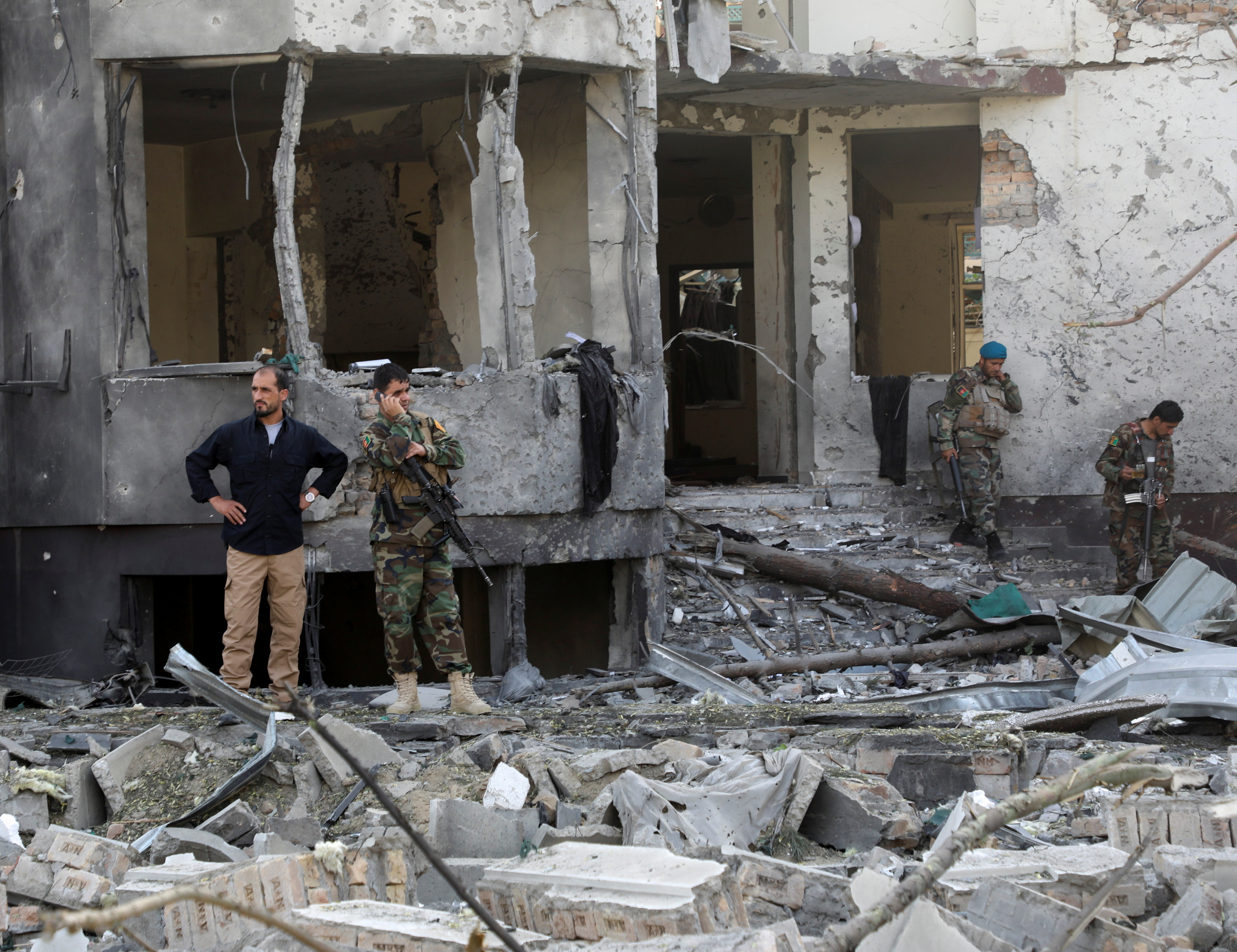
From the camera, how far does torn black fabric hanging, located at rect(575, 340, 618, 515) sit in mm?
8258

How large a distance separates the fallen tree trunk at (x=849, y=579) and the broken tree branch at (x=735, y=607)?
28cm

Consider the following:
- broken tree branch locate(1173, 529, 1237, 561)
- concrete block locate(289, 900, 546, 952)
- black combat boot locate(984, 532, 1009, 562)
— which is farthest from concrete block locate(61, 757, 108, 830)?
broken tree branch locate(1173, 529, 1237, 561)

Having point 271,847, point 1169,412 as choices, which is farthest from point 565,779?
point 1169,412

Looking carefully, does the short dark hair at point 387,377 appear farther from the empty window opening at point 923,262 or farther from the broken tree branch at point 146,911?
the empty window opening at point 923,262

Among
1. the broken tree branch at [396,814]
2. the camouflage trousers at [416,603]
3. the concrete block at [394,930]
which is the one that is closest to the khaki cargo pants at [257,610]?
the camouflage trousers at [416,603]

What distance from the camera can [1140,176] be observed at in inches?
412

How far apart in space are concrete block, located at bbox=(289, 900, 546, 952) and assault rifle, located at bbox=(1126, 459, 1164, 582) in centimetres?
751

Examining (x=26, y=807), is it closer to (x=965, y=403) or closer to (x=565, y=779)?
(x=565, y=779)

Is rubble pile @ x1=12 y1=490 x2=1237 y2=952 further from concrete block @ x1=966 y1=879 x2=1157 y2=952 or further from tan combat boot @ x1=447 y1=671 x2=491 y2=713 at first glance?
tan combat boot @ x1=447 y1=671 x2=491 y2=713

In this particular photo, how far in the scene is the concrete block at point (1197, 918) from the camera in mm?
2850

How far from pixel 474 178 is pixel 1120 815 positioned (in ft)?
20.2

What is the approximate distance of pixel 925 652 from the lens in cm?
778

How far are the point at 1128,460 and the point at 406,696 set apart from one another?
5.77 meters

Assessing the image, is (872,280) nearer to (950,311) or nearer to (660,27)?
(950,311)
